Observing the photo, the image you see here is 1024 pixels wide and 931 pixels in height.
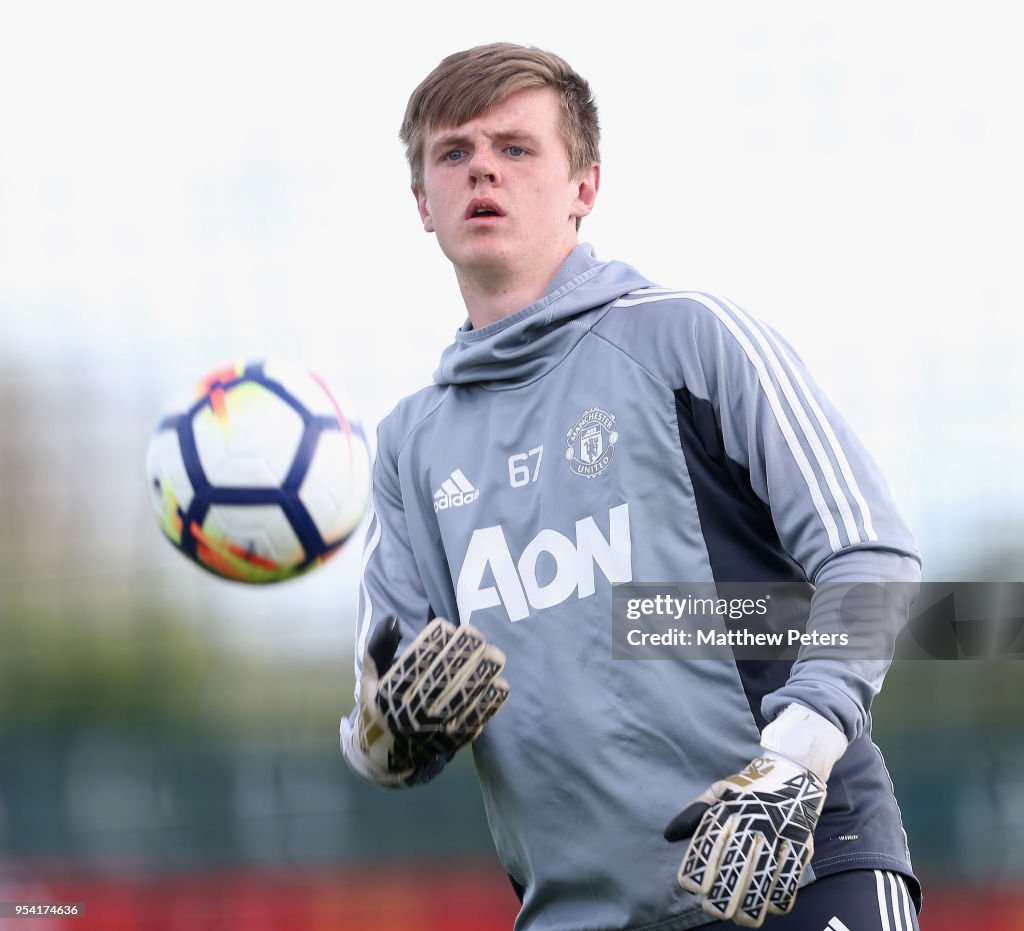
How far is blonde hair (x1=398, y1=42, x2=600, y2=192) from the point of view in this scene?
3.24 m

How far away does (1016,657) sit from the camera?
6.91 meters

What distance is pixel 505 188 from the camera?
3.15 m

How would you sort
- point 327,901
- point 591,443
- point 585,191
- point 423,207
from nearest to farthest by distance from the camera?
1. point 591,443
2. point 585,191
3. point 423,207
4. point 327,901

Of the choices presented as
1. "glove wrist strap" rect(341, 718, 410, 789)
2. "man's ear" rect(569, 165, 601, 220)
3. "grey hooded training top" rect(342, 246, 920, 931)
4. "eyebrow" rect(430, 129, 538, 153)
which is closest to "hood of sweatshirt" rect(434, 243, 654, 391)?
"grey hooded training top" rect(342, 246, 920, 931)

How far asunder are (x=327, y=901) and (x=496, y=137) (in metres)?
5.18

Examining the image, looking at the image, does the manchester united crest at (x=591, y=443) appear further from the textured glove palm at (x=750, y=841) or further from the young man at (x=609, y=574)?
the textured glove palm at (x=750, y=841)

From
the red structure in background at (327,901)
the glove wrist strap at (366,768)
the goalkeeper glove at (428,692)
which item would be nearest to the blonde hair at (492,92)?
the goalkeeper glove at (428,692)

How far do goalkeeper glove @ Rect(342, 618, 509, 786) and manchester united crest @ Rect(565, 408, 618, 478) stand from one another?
0.39 metres

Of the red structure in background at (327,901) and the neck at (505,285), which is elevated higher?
the neck at (505,285)

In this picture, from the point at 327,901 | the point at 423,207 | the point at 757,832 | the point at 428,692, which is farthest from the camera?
the point at 327,901

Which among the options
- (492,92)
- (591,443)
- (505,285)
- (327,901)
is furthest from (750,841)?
(327,901)

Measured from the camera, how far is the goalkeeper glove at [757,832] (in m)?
2.35

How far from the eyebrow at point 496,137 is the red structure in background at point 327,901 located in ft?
15.9

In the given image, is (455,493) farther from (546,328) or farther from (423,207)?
(423,207)
